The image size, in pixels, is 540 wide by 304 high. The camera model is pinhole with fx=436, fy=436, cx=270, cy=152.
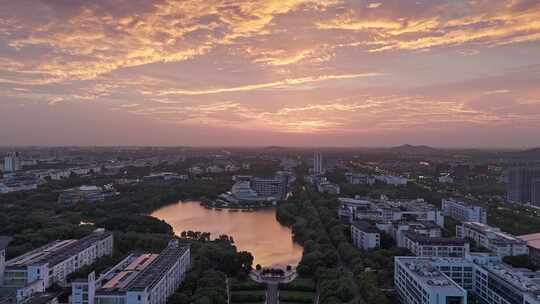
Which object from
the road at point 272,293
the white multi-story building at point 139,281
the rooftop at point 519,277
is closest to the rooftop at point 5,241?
the white multi-story building at point 139,281

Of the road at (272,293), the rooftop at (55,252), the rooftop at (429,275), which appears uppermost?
the rooftop at (429,275)

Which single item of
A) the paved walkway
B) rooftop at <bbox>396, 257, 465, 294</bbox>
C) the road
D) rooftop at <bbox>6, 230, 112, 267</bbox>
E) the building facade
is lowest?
the road

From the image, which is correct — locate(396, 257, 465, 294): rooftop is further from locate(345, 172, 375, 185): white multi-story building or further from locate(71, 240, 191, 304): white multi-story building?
locate(345, 172, 375, 185): white multi-story building

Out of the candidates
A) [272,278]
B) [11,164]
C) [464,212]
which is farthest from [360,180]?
[11,164]

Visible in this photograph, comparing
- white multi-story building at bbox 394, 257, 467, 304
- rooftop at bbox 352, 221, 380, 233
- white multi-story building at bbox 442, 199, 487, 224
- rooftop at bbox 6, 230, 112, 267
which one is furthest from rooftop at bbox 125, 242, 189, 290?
white multi-story building at bbox 442, 199, 487, 224

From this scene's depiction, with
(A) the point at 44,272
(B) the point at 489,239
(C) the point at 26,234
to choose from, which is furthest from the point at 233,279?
(B) the point at 489,239

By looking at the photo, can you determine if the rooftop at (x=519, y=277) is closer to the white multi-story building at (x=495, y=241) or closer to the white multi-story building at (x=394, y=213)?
the white multi-story building at (x=495, y=241)
